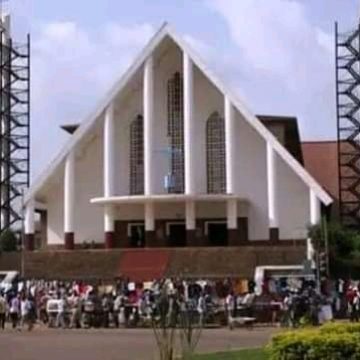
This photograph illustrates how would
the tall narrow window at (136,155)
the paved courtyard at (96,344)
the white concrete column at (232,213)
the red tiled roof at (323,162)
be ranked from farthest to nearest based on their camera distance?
the red tiled roof at (323,162)
the tall narrow window at (136,155)
the white concrete column at (232,213)
the paved courtyard at (96,344)

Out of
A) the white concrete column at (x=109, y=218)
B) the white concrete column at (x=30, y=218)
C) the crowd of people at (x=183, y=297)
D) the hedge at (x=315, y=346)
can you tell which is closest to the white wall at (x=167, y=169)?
the white concrete column at (x=109, y=218)

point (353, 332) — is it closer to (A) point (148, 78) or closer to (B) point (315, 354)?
(B) point (315, 354)

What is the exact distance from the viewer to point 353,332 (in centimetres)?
1412

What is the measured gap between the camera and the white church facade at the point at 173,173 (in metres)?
51.5

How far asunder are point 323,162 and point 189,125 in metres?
16.4

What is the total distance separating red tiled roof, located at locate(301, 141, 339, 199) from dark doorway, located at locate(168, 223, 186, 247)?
1018 centimetres

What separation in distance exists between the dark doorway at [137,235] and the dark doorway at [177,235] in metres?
1.40

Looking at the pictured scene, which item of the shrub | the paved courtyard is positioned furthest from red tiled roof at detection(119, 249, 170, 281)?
the paved courtyard

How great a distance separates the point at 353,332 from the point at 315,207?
121 ft

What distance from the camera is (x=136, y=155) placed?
178ft

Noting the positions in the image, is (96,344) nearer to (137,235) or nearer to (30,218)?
(30,218)

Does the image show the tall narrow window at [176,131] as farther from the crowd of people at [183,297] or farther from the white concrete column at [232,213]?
the crowd of people at [183,297]

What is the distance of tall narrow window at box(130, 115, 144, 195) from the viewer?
54.0 meters

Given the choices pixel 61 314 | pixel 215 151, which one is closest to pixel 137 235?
pixel 215 151
